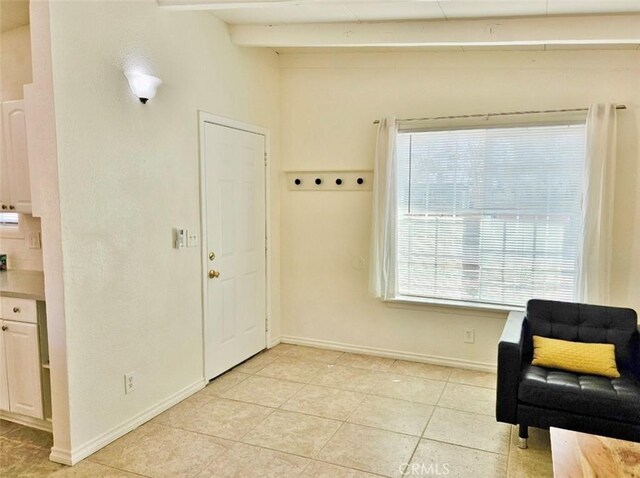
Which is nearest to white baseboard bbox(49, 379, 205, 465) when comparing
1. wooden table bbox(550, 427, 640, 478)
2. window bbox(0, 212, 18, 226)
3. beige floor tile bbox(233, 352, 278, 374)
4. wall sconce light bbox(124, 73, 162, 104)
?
beige floor tile bbox(233, 352, 278, 374)

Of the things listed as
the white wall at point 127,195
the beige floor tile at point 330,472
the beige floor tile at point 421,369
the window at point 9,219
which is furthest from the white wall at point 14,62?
the beige floor tile at point 421,369

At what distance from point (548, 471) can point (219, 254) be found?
8.70 ft

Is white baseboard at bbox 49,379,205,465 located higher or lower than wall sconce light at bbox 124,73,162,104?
lower

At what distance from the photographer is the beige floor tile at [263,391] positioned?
11.1 ft

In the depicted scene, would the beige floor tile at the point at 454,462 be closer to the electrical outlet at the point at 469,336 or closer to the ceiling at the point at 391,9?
the electrical outlet at the point at 469,336

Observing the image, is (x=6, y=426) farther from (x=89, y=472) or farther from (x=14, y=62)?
(x=14, y=62)

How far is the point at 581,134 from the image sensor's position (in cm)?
353

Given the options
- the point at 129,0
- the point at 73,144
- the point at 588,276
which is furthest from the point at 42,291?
the point at 588,276

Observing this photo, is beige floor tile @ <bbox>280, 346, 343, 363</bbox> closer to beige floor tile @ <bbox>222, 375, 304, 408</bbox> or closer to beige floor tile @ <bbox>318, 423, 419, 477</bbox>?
beige floor tile @ <bbox>222, 375, 304, 408</bbox>

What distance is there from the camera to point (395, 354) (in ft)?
14.0

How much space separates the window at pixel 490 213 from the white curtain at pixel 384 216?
0.39 feet

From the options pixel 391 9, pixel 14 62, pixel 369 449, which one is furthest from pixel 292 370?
pixel 14 62

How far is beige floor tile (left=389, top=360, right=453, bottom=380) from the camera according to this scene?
386 centimetres

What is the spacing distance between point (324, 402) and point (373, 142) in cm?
227
